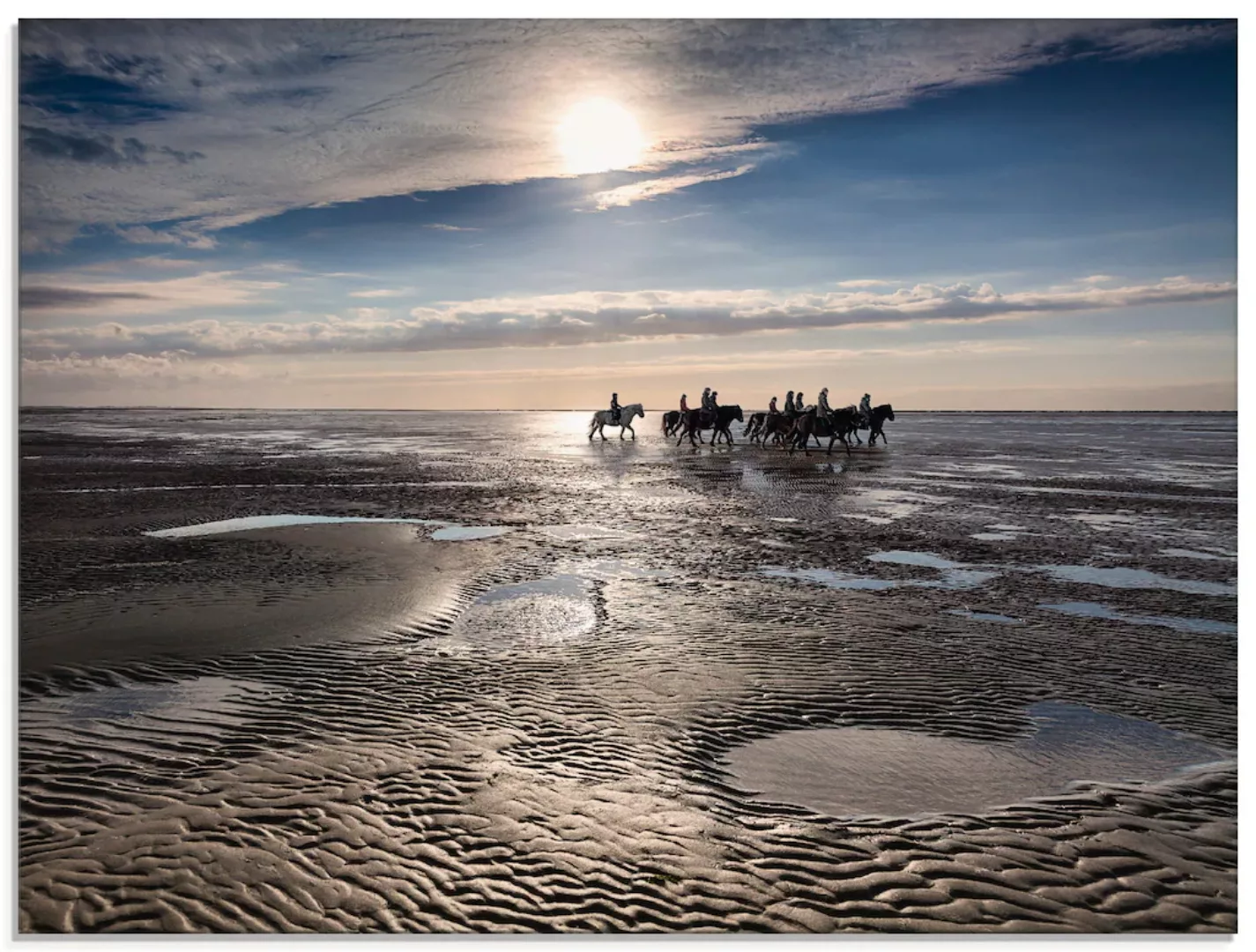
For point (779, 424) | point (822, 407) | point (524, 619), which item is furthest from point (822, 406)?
point (524, 619)

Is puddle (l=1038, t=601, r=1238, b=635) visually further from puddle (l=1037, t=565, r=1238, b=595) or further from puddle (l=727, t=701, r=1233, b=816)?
puddle (l=727, t=701, r=1233, b=816)

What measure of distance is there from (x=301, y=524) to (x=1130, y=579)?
13.1m

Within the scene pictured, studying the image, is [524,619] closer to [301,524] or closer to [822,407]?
[301,524]

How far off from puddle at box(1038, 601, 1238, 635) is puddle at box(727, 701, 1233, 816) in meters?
3.08

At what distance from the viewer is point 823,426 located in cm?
3131

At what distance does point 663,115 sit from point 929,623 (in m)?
6.17

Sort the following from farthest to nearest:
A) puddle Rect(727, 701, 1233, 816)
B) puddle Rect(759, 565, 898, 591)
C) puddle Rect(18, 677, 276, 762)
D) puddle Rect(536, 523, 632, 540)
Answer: puddle Rect(536, 523, 632, 540) < puddle Rect(759, 565, 898, 591) < puddle Rect(18, 677, 276, 762) < puddle Rect(727, 701, 1233, 816)

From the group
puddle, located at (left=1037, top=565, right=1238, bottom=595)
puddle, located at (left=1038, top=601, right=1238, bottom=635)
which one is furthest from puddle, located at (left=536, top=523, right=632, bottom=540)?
puddle, located at (left=1038, top=601, right=1238, bottom=635)

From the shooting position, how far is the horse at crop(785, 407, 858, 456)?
3134 cm

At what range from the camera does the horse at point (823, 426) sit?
3134cm

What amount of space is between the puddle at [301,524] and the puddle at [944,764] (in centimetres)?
909

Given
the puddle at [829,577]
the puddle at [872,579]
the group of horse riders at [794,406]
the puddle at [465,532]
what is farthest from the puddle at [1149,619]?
the group of horse riders at [794,406]

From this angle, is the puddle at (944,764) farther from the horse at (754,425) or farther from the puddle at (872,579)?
the horse at (754,425)

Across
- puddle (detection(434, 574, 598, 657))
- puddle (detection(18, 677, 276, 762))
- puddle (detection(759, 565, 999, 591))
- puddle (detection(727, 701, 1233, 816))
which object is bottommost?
puddle (detection(727, 701, 1233, 816))
